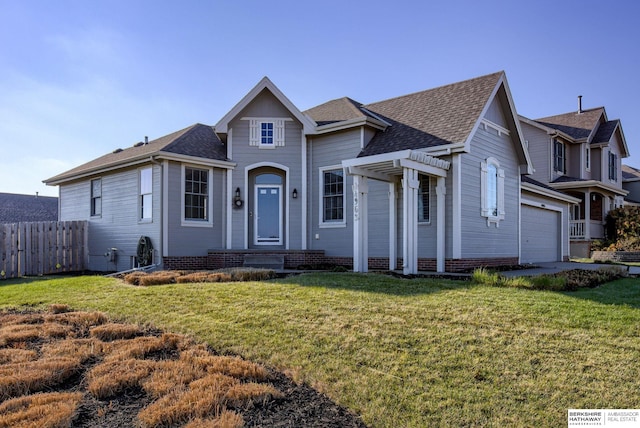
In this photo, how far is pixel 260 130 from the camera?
15.1 meters

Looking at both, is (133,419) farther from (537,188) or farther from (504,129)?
(537,188)

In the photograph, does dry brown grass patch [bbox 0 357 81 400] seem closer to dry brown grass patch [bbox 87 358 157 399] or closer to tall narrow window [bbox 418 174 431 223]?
dry brown grass patch [bbox 87 358 157 399]

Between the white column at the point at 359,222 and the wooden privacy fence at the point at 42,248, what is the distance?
9744 millimetres

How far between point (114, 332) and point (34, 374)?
155 cm

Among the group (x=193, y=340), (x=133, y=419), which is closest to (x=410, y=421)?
(x=133, y=419)

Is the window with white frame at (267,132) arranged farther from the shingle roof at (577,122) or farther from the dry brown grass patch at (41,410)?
the shingle roof at (577,122)

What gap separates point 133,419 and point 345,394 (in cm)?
176

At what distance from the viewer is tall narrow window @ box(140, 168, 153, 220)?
46.7ft

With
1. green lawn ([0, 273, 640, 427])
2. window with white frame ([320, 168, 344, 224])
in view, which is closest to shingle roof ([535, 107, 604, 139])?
window with white frame ([320, 168, 344, 224])

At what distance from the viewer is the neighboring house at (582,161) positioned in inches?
924

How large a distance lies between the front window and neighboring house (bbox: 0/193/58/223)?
1946cm

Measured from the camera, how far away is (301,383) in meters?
4.45

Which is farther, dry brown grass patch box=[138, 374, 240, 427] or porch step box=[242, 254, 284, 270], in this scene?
porch step box=[242, 254, 284, 270]

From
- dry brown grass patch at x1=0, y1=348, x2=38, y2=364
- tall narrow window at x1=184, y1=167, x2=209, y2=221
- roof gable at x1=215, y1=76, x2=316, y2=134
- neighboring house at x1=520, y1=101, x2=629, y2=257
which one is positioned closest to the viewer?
dry brown grass patch at x1=0, y1=348, x2=38, y2=364
